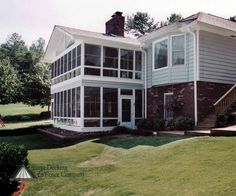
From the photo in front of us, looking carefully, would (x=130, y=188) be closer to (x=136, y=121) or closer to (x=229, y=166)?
(x=229, y=166)

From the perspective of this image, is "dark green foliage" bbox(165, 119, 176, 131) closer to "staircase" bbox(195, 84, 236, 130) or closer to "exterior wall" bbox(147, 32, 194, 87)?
"staircase" bbox(195, 84, 236, 130)

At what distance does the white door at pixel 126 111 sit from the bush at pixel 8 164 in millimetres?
12007

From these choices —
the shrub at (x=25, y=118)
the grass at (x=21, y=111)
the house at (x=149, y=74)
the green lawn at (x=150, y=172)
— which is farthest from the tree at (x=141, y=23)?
the green lawn at (x=150, y=172)

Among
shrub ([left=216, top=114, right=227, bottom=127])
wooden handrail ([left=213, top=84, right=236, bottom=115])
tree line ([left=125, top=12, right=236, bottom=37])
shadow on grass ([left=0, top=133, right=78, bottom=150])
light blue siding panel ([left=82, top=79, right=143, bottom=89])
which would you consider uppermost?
tree line ([left=125, top=12, right=236, bottom=37])

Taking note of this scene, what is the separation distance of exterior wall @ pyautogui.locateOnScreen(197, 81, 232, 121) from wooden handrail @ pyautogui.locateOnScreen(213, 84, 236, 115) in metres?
0.86

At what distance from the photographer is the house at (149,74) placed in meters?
15.9

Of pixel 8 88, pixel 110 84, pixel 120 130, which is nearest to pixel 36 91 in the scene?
pixel 8 88

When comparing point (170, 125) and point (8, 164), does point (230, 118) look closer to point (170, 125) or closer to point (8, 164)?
point (170, 125)

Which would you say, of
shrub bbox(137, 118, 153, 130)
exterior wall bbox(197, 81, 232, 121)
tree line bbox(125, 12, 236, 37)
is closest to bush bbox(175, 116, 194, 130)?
exterior wall bbox(197, 81, 232, 121)

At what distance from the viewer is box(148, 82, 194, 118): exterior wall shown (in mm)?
16078

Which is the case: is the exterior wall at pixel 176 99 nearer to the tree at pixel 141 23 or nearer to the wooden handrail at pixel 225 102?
the wooden handrail at pixel 225 102

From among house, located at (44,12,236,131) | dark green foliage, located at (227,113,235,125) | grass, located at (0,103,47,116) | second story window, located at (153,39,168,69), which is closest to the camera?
dark green foliage, located at (227,113,235,125)

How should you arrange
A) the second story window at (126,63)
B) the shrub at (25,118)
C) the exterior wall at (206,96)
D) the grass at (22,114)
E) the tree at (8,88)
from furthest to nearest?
the tree at (8,88) → the shrub at (25,118) → the grass at (22,114) → the second story window at (126,63) → the exterior wall at (206,96)

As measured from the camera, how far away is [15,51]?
287ft
